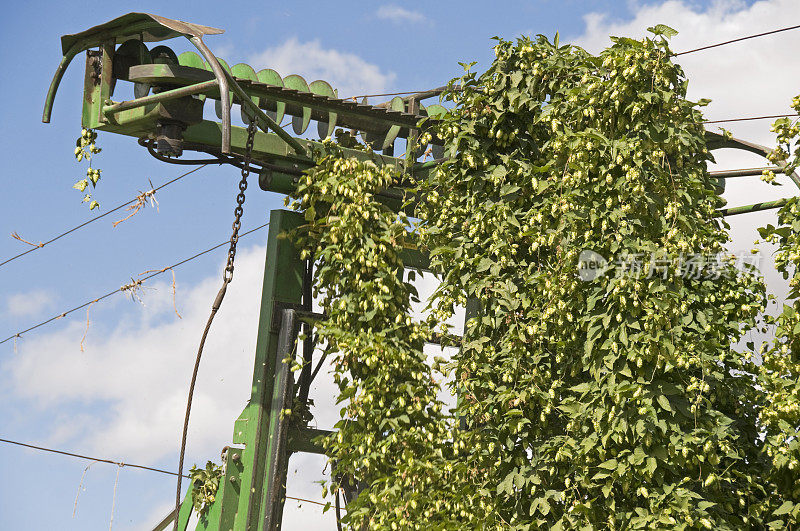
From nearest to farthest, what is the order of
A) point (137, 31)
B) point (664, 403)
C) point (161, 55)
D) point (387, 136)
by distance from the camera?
point (664, 403) < point (137, 31) < point (161, 55) < point (387, 136)

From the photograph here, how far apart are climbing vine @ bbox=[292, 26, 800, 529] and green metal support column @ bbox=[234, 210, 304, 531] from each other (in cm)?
29

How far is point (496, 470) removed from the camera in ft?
15.0

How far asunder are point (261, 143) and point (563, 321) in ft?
7.77

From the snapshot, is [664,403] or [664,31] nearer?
[664,403]

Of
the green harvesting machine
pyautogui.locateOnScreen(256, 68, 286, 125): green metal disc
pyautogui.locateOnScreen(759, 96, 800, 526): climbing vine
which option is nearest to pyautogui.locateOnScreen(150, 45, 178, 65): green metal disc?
the green harvesting machine

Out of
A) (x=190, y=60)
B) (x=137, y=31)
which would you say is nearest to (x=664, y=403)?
(x=190, y=60)

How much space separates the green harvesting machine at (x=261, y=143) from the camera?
17.7ft

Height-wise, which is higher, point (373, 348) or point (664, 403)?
point (373, 348)

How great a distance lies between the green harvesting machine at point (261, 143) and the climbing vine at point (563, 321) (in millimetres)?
316

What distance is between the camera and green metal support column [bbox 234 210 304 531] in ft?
18.4

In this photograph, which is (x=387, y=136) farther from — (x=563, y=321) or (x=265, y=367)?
(x=563, y=321)

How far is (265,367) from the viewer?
574cm

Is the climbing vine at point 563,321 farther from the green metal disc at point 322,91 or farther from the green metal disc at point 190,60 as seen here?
the green metal disc at point 190,60

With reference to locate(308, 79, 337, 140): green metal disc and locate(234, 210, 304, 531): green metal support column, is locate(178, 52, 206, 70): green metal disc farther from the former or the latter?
locate(234, 210, 304, 531): green metal support column
